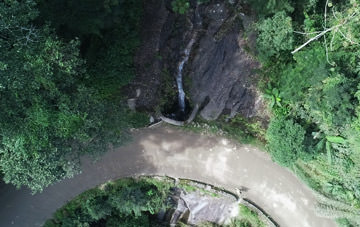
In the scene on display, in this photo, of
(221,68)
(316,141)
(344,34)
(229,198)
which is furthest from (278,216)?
(344,34)

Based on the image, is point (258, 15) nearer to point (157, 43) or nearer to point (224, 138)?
point (157, 43)

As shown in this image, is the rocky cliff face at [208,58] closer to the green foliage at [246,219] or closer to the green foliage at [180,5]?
the green foliage at [180,5]

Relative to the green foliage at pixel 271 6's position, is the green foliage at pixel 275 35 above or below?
below

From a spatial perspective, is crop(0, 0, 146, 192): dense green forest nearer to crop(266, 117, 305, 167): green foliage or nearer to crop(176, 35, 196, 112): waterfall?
crop(176, 35, 196, 112): waterfall

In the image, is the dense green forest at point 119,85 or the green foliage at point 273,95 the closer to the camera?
the dense green forest at point 119,85

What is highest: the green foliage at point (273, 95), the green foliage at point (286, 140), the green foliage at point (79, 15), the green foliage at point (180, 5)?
the green foliage at point (180, 5)

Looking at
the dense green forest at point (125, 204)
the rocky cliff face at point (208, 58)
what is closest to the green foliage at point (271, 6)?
the rocky cliff face at point (208, 58)
